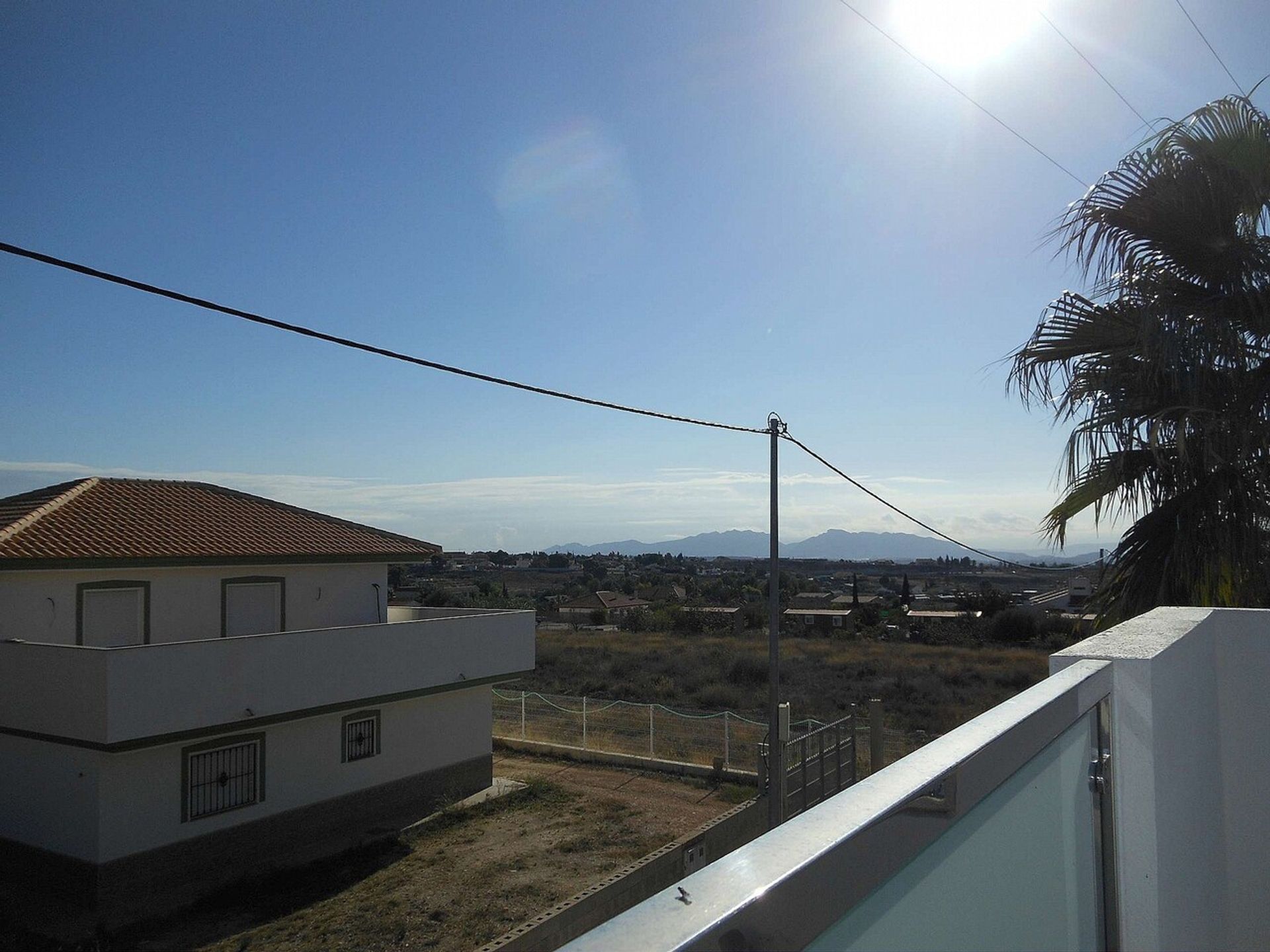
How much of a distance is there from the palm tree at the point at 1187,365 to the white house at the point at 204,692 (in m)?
12.1

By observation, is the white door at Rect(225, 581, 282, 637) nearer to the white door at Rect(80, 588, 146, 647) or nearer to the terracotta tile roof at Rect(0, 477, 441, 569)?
the terracotta tile roof at Rect(0, 477, 441, 569)

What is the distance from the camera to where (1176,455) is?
6047mm

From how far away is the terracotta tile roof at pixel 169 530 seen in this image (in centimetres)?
1363

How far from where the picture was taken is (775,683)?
496 inches

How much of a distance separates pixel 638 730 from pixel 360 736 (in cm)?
846

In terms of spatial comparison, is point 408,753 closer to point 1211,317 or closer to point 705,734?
point 705,734

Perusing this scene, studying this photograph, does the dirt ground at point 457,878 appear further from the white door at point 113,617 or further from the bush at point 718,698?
the bush at point 718,698

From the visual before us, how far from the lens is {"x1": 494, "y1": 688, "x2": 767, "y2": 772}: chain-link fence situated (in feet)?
64.5

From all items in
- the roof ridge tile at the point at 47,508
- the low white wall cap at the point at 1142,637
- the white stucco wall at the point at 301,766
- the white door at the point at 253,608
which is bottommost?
the white stucco wall at the point at 301,766

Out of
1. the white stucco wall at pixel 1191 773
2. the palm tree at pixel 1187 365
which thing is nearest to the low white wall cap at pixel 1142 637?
the white stucco wall at pixel 1191 773

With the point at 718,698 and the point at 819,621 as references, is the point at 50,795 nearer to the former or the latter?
the point at 718,698

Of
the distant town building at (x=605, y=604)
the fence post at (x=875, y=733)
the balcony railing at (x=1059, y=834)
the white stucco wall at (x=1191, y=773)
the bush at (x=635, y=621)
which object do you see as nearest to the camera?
the balcony railing at (x=1059, y=834)

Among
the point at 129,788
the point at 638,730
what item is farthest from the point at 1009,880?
the point at 638,730

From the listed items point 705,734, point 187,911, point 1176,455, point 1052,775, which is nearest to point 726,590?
point 705,734
